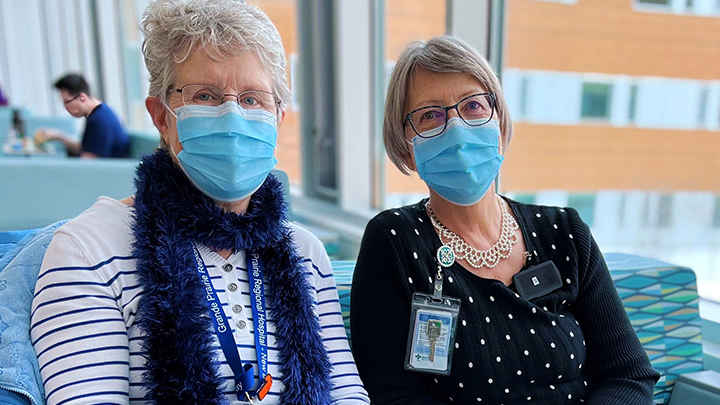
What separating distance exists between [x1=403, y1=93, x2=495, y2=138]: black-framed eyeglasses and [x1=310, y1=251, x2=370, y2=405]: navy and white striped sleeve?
0.42m

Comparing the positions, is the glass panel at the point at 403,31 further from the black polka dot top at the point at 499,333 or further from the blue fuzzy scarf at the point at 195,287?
the blue fuzzy scarf at the point at 195,287

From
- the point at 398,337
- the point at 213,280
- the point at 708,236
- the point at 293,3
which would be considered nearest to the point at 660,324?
the point at 708,236

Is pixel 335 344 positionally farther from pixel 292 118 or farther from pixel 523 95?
pixel 292 118

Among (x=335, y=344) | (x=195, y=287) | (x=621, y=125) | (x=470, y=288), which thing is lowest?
(x=335, y=344)

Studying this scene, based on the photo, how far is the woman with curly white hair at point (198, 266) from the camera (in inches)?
38.5

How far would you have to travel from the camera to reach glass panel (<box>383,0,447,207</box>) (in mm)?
3008

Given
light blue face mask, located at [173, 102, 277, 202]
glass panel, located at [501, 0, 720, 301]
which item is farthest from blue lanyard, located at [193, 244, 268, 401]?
glass panel, located at [501, 0, 720, 301]

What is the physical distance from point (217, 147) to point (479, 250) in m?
0.69

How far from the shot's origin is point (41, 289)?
98 centimetres

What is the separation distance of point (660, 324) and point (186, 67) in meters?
1.57

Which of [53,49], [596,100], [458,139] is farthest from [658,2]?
[53,49]

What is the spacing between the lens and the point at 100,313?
0.98m

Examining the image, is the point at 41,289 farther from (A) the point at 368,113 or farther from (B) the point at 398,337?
(A) the point at 368,113

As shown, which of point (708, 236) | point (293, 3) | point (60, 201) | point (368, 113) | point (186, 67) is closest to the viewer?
point (186, 67)
